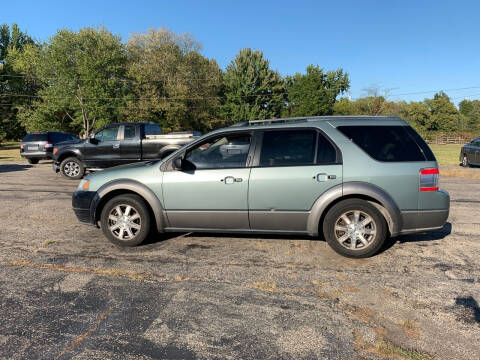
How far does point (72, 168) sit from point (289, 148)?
9757 mm

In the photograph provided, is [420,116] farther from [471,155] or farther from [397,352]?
[397,352]

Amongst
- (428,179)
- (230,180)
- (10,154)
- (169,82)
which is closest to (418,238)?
(428,179)

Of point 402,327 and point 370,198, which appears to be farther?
point 370,198

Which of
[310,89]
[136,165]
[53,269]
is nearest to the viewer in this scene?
[53,269]

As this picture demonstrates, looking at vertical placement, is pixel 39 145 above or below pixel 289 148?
above

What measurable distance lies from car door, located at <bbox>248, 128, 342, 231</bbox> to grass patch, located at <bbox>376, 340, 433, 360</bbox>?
1907 mm

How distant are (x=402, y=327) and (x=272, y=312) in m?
1.07

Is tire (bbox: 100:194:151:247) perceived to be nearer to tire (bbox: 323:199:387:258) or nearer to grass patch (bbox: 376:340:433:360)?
tire (bbox: 323:199:387:258)

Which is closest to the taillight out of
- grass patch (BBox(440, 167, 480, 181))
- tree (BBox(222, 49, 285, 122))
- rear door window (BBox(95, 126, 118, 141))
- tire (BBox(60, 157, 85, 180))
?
rear door window (BBox(95, 126, 118, 141))

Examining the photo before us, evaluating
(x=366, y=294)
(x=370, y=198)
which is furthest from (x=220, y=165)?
(x=366, y=294)

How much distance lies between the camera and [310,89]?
6706 cm

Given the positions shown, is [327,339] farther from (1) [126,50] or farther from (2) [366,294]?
(1) [126,50]

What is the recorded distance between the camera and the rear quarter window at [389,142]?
4082 millimetres

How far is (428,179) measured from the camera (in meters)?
4.01
